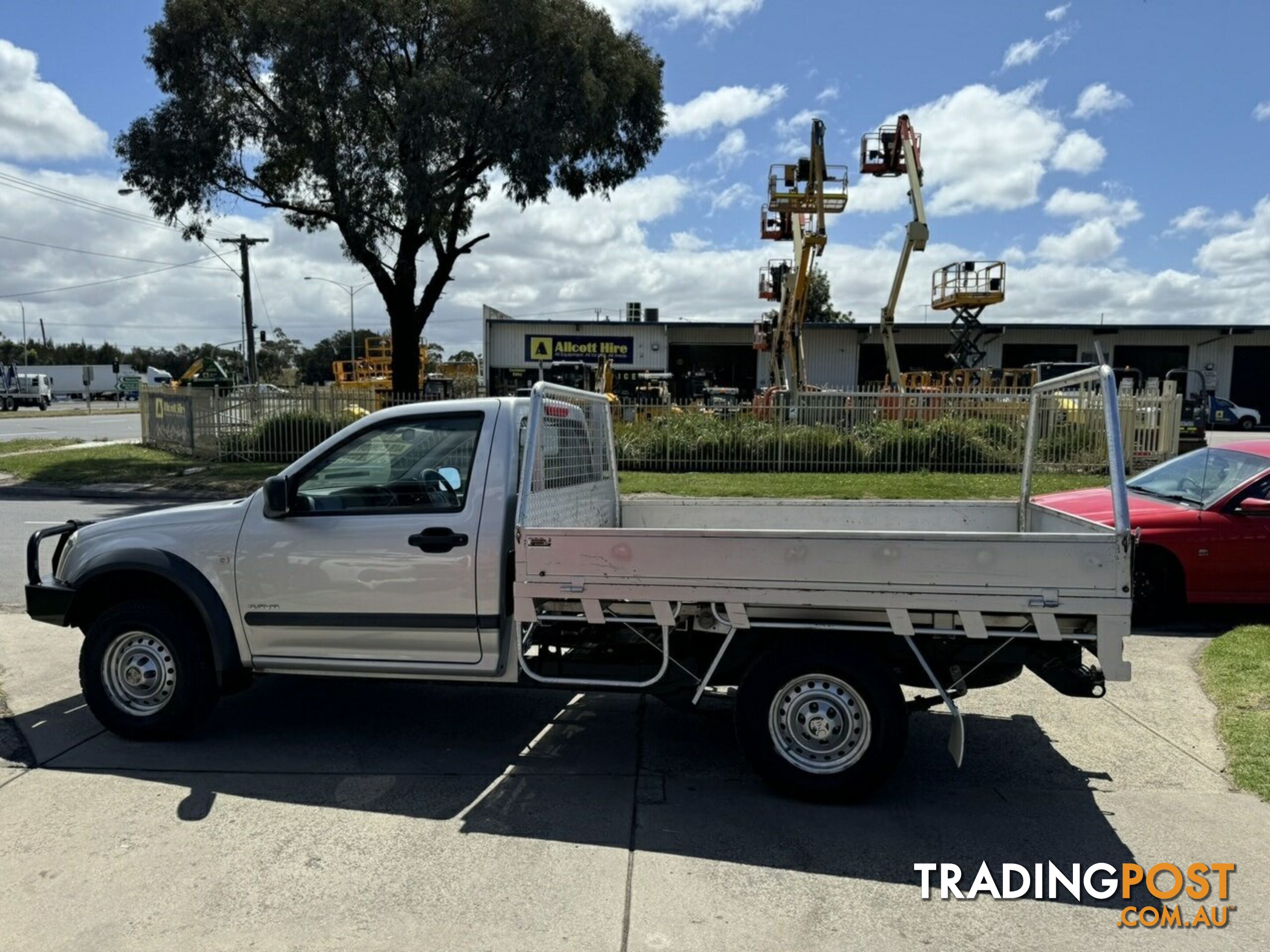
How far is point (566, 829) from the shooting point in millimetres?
4188

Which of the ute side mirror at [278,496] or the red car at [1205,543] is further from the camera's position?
the red car at [1205,543]

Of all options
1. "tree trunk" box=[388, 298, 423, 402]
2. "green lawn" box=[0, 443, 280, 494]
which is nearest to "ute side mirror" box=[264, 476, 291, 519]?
"green lawn" box=[0, 443, 280, 494]

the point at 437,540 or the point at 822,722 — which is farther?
the point at 437,540

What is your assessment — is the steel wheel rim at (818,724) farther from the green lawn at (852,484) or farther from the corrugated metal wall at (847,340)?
the corrugated metal wall at (847,340)

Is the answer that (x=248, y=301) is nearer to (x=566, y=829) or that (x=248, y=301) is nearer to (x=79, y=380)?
(x=566, y=829)

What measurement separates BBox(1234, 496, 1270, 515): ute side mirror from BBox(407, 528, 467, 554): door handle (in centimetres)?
643

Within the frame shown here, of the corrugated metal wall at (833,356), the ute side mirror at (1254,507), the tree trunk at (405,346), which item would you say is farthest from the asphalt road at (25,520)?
the corrugated metal wall at (833,356)

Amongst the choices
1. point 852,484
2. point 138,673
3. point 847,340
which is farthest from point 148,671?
point 847,340

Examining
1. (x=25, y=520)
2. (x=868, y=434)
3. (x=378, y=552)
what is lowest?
(x=25, y=520)

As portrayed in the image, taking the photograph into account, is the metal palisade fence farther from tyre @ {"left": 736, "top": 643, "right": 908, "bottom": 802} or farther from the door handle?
the door handle

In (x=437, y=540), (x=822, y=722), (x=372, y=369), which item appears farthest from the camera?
(x=372, y=369)

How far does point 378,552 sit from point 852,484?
13.1 m

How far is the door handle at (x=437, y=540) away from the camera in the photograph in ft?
15.5

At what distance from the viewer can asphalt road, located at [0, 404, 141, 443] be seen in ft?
102
